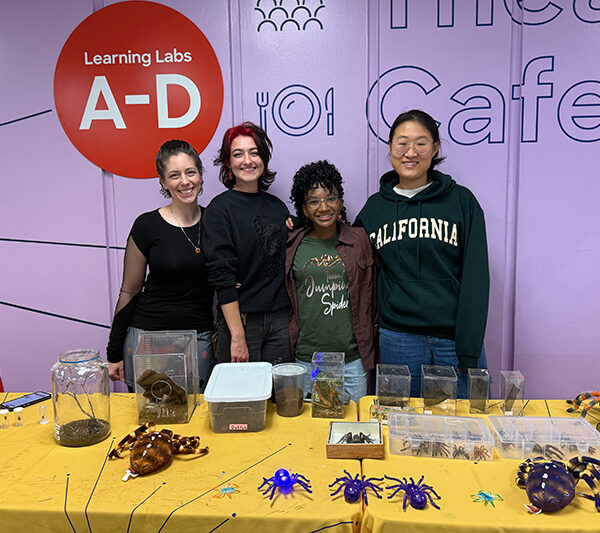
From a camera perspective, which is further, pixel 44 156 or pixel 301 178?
→ pixel 44 156

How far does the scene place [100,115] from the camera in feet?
8.29

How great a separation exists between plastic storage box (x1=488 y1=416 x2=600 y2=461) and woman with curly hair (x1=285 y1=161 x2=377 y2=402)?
2.45ft

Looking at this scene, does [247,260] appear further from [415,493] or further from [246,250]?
[415,493]

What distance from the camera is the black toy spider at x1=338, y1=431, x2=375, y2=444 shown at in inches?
55.2

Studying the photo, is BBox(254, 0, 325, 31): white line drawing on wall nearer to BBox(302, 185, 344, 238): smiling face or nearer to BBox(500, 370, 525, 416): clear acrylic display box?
BBox(302, 185, 344, 238): smiling face

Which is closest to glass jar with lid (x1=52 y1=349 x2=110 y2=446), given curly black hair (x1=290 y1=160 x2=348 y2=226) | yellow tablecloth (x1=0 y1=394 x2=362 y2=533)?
yellow tablecloth (x1=0 y1=394 x2=362 y2=533)

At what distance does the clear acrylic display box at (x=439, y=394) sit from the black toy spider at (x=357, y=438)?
0.28 meters

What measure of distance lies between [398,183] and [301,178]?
0.44 metres

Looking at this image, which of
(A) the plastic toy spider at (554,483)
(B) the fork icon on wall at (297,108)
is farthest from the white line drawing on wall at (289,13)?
(A) the plastic toy spider at (554,483)

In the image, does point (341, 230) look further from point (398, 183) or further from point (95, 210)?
point (95, 210)

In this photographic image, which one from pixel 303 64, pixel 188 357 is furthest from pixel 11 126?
pixel 188 357

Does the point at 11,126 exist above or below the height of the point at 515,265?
above

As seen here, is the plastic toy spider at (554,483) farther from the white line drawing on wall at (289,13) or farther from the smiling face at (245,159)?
the white line drawing on wall at (289,13)

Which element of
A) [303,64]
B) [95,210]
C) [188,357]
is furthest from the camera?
[95,210]
